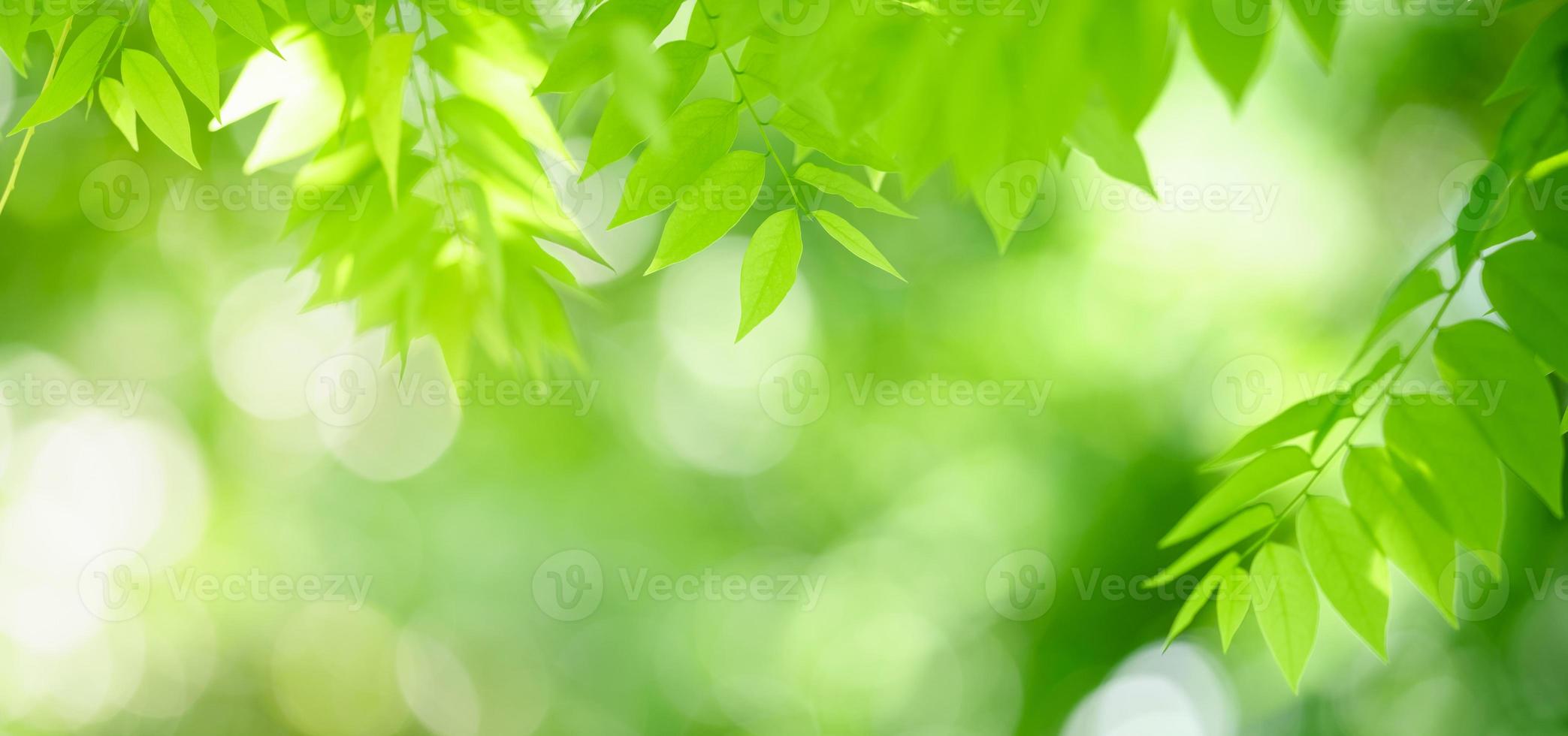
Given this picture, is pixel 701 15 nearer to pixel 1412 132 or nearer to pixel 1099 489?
pixel 1099 489

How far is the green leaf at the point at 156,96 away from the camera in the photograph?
0.99m

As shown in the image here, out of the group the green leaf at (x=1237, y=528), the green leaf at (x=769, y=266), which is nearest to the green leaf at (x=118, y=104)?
the green leaf at (x=769, y=266)

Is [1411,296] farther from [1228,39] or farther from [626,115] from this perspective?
[626,115]

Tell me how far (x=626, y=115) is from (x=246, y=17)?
375 millimetres

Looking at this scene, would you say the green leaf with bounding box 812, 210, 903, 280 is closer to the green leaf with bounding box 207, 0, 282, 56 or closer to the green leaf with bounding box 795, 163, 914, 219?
the green leaf with bounding box 795, 163, 914, 219

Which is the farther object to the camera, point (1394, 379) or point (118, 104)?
point (118, 104)

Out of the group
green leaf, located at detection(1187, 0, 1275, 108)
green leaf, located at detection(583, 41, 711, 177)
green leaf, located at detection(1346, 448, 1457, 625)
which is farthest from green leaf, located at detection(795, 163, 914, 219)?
green leaf, located at detection(1346, 448, 1457, 625)

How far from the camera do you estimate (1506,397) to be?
804mm

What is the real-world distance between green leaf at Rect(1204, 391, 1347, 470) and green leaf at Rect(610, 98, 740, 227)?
23.1 inches

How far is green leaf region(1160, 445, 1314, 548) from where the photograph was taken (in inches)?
37.9

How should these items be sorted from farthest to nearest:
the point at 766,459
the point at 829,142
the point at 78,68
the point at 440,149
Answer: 1. the point at 766,459
2. the point at 440,149
3. the point at 78,68
4. the point at 829,142

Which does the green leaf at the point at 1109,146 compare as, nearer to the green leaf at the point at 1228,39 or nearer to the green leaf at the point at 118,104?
the green leaf at the point at 1228,39

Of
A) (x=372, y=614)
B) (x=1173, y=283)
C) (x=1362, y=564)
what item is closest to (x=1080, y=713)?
(x=1173, y=283)

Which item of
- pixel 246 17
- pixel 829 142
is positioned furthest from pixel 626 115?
pixel 246 17
